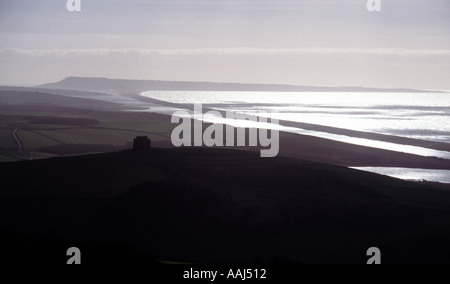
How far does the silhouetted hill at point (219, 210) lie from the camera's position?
25.0m

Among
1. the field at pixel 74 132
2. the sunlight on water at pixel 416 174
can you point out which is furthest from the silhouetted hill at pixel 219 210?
the field at pixel 74 132

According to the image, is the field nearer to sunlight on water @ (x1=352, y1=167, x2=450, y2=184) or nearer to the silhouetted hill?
the silhouetted hill

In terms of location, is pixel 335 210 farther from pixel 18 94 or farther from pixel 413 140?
pixel 18 94

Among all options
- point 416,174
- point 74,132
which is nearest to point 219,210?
point 416,174

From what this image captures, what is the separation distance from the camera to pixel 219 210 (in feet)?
94.3

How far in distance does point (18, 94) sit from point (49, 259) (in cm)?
13397

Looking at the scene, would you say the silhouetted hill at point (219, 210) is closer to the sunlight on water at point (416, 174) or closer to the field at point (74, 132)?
the sunlight on water at point (416, 174)

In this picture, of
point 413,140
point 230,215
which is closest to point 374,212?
point 230,215

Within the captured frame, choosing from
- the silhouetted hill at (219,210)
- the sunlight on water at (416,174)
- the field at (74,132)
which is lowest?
the silhouetted hill at (219,210)

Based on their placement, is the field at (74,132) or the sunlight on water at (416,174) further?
the field at (74,132)

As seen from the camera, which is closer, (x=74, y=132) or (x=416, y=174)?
(x=416, y=174)

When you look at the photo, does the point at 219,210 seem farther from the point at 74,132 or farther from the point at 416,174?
the point at 74,132

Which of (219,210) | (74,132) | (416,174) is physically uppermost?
(74,132)

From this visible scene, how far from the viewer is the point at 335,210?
2991 cm
